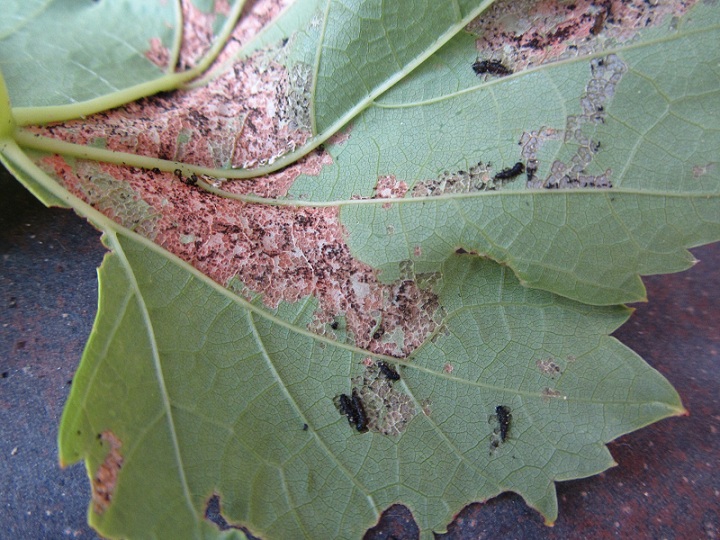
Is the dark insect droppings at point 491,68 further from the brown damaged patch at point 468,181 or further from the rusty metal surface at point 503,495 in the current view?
the rusty metal surface at point 503,495

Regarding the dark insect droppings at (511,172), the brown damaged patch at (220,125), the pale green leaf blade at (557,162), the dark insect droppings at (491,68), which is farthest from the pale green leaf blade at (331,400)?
the dark insect droppings at (491,68)

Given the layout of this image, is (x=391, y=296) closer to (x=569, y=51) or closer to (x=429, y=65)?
(x=429, y=65)

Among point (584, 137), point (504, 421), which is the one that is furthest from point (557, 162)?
point (504, 421)

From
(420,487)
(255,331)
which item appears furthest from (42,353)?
(420,487)

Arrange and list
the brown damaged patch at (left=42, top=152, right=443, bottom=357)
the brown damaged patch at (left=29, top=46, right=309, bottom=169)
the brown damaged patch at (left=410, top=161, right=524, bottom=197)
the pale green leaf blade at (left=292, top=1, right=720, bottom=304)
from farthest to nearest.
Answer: the brown damaged patch at (left=29, top=46, right=309, bottom=169) → the brown damaged patch at (left=42, top=152, right=443, bottom=357) → the brown damaged patch at (left=410, top=161, right=524, bottom=197) → the pale green leaf blade at (left=292, top=1, right=720, bottom=304)

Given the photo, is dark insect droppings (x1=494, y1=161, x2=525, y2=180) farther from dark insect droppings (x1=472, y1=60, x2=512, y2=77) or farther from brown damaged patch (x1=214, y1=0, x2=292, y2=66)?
brown damaged patch (x1=214, y1=0, x2=292, y2=66)

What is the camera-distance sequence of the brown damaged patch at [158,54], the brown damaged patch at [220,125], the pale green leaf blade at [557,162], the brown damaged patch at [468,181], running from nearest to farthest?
1. the pale green leaf blade at [557,162]
2. the brown damaged patch at [468,181]
3. the brown damaged patch at [220,125]
4. the brown damaged patch at [158,54]

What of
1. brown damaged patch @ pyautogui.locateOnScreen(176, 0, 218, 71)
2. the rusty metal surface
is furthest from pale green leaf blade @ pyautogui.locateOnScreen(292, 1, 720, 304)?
brown damaged patch @ pyautogui.locateOnScreen(176, 0, 218, 71)
